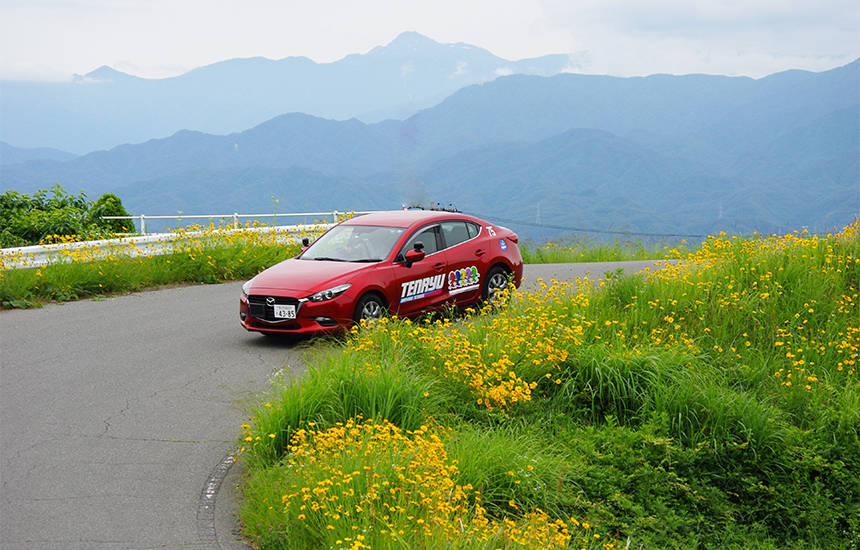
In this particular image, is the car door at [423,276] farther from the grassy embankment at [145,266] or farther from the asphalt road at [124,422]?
the grassy embankment at [145,266]

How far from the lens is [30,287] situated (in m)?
12.4

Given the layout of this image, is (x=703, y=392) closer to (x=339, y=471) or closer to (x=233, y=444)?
(x=339, y=471)

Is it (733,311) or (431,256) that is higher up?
(431,256)

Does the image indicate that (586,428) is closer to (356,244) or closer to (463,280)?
(463,280)

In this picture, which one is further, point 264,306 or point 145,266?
point 145,266

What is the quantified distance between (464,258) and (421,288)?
3.33ft

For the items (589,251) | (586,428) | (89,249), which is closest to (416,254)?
(586,428)

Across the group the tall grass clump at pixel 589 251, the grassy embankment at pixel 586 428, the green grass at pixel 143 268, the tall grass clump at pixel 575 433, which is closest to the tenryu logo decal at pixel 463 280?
the tall grass clump at pixel 575 433

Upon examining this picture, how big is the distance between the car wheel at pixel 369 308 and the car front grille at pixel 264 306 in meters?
0.75

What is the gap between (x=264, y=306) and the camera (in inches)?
358

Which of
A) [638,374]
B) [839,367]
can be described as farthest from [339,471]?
[839,367]

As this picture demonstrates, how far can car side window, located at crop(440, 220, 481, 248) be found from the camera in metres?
10.5

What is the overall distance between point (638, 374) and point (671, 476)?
130 cm

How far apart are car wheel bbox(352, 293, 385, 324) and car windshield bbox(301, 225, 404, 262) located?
0.60 meters
